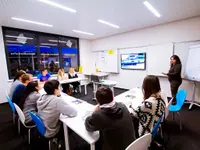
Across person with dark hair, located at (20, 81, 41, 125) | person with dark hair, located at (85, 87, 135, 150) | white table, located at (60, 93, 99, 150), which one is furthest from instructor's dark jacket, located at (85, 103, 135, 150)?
person with dark hair, located at (20, 81, 41, 125)

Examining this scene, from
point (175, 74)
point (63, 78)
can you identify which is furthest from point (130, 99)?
point (63, 78)

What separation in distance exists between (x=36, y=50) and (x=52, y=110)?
14.3 feet

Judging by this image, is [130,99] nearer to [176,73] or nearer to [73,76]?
[176,73]

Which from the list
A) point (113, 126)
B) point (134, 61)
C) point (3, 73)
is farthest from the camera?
point (134, 61)

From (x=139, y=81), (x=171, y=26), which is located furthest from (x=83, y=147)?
(x=171, y=26)

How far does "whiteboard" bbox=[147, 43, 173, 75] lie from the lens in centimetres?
396

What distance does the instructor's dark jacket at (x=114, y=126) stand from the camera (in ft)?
3.29

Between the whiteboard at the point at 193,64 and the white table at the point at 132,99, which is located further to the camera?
the whiteboard at the point at 193,64

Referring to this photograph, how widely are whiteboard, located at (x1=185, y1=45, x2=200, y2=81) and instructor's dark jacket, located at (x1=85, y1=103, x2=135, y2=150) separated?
10.2 ft

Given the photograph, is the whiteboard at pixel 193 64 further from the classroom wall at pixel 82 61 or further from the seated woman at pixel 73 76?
the classroom wall at pixel 82 61

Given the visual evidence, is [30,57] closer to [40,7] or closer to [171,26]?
[40,7]

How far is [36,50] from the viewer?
4891 millimetres

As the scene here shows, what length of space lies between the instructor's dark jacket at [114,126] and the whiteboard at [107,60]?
4745 mm

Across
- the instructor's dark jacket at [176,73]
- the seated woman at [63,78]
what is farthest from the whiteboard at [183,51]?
the seated woman at [63,78]
